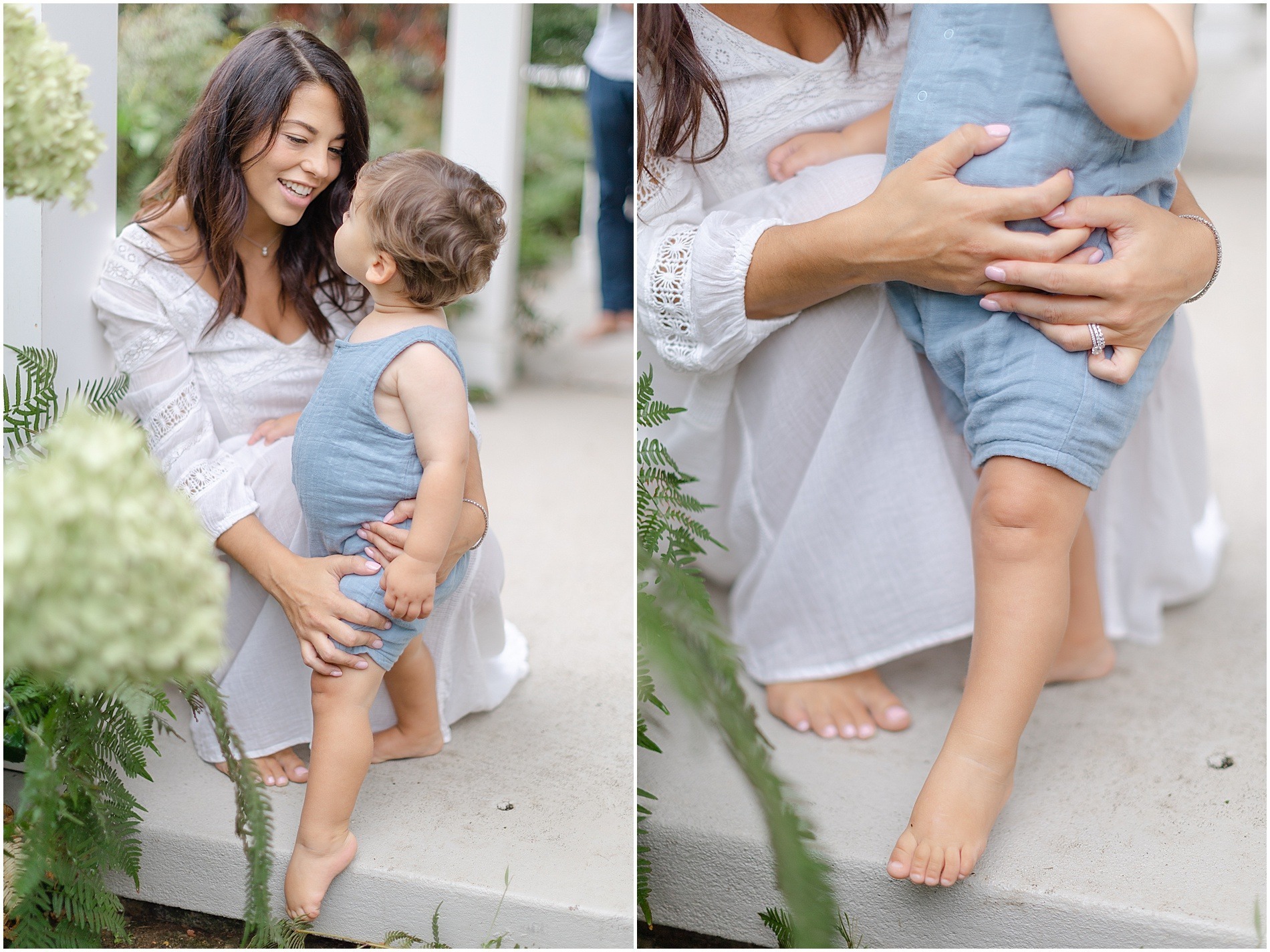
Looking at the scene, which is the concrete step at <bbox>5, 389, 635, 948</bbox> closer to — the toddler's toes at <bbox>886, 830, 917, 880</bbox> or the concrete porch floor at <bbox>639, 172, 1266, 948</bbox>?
the concrete porch floor at <bbox>639, 172, 1266, 948</bbox>

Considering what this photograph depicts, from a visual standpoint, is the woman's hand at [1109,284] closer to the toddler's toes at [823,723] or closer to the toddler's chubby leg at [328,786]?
the toddler's toes at [823,723]

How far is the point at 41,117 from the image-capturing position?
985 millimetres

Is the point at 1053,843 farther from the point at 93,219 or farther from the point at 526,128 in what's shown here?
the point at 526,128

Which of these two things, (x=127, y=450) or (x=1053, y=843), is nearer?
(x=127, y=450)

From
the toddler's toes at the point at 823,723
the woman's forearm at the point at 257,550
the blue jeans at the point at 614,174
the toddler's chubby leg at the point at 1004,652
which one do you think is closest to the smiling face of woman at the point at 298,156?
the woman's forearm at the point at 257,550

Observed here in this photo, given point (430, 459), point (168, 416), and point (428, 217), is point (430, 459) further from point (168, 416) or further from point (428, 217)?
point (168, 416)

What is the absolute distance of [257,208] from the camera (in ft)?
5.11

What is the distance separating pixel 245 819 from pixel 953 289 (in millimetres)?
1146

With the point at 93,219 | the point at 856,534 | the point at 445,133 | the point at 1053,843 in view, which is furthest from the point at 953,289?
the point at 445,133

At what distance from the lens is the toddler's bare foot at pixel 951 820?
1.36 meters

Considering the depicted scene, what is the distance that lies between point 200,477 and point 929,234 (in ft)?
3.50

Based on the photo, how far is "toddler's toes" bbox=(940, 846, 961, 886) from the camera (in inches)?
53.3

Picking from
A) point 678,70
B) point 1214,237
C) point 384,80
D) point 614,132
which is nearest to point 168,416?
point 678,70

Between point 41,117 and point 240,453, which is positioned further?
point 240,453
